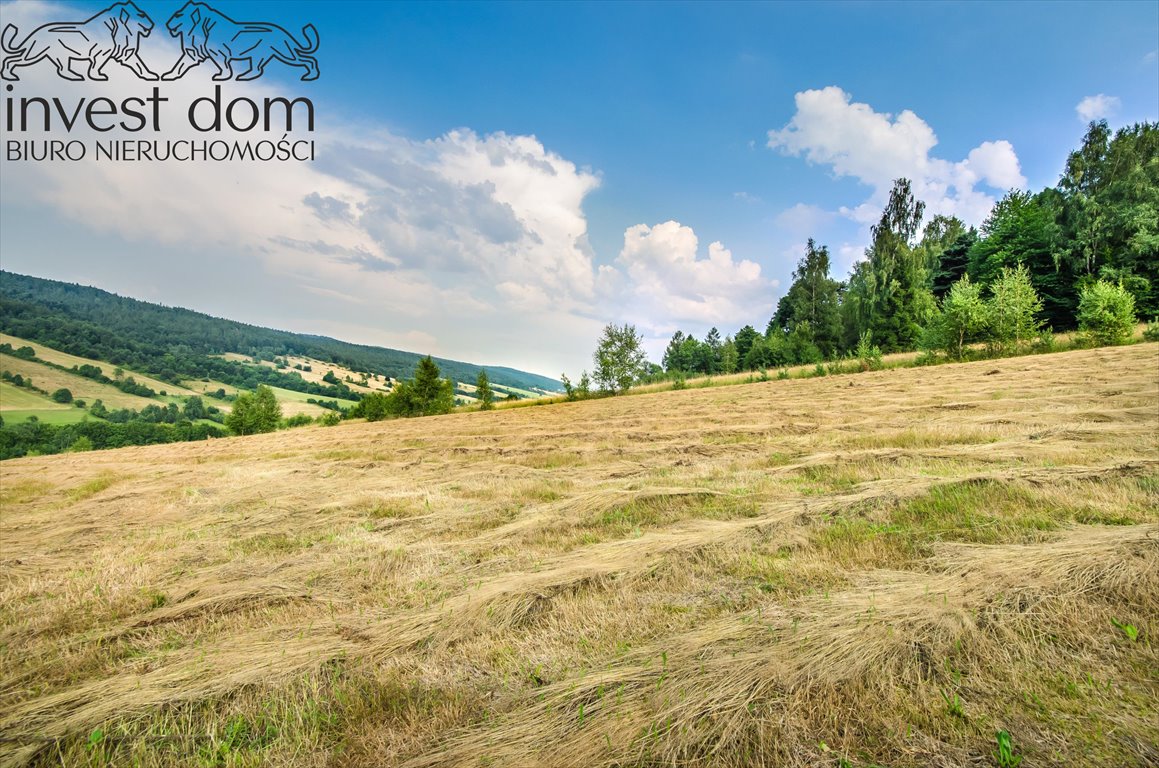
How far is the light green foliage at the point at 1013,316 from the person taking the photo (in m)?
22.2

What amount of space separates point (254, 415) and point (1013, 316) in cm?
6973

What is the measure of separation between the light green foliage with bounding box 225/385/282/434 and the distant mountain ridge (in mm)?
36059

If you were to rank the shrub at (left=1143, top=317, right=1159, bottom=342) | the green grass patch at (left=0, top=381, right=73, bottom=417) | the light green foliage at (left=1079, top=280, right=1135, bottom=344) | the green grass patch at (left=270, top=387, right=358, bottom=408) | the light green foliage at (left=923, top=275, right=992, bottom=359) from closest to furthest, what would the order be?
1. the shrub at (left=1143, top=317, right=1159, bottom=342)
2. the light green foliage at (left=1079, top=280, right=1135, bottom=344)
3. the light green foliage at (left=923, top=275, right=992, bottom=359)
4. the green grass patch at (left=0, top=381, right=73, bottom=417)
5. the green grass patch at (left=270, top=387, right=358, bottom=408)

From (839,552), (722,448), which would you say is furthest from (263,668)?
(722,448)

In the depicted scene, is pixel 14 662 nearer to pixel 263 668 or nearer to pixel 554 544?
pixel 263 668

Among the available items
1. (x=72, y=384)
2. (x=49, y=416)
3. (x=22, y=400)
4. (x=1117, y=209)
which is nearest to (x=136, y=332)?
(x=72, y=384)

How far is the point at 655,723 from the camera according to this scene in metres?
1.88

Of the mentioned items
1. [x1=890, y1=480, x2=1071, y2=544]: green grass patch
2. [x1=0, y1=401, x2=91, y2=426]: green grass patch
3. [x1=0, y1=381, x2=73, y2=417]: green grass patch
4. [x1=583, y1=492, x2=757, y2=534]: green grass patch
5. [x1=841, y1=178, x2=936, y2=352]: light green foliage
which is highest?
[x1=841, y1=178, x2=936, y2=352]: light green foliage

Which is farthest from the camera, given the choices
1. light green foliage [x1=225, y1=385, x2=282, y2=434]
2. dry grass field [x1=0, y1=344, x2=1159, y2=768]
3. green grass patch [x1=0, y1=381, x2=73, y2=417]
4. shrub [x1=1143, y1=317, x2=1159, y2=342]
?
green grass patch [x1=0, y1=381, x2=73, y2=417]

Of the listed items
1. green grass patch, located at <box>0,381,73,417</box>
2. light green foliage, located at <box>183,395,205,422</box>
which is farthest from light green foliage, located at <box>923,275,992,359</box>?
green grass patch, located at <box>0,381,73,417</box>

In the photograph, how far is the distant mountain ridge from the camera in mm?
112188

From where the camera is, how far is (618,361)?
45125 mm

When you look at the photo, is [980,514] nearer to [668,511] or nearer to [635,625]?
[668,511]

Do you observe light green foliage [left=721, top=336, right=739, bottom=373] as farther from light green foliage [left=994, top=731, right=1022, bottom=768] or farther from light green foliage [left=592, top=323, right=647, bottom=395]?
light green foliage [left=994, top=731, right=1022, bottom=768]
